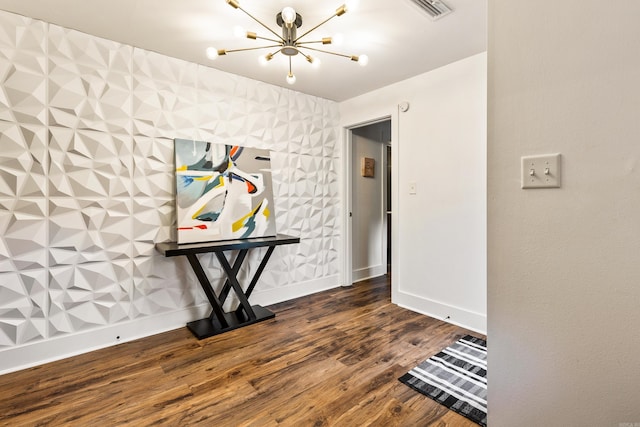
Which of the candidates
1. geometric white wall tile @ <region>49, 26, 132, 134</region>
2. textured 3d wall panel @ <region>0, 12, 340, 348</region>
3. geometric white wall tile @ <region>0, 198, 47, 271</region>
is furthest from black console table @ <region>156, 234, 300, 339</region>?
geometric white wall tile @ <region>49, 26, 132, 134</region>

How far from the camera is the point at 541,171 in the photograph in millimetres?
1003

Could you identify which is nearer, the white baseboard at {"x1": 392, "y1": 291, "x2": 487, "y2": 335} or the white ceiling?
the white ceiling

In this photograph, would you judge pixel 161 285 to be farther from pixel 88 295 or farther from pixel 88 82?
pixel 88 82

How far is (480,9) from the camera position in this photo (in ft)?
6.42

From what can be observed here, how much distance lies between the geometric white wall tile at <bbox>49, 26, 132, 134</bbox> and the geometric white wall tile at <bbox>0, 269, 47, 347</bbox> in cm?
110

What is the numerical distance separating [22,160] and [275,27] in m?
1.97

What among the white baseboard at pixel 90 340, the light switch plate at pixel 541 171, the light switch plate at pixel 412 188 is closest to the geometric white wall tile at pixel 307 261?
the white baseboard at pixel 90 340

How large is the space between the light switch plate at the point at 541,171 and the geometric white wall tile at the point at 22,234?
112 inches

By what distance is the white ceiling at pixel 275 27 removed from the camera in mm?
1928

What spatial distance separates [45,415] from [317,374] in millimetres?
1486

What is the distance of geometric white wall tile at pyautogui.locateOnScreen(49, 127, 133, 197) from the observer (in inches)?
84.5

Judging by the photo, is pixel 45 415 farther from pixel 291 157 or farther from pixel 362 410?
pixel 291 157

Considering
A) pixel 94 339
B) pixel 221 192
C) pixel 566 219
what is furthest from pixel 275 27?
pixel 94 339

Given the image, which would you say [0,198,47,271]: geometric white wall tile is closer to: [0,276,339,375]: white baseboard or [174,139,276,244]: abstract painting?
[0,276,339,375]: white baseboard
